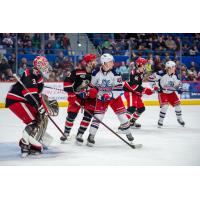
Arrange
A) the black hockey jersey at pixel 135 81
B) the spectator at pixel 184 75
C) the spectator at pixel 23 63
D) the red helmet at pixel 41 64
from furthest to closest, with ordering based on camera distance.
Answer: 1. the spectator at pixel 184 75
2. the black hockey jersey at pixel 135 81
3. the spectator at pixel 23 63
4. the red helmet at pixel 41 64

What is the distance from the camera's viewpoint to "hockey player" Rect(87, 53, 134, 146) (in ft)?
15.6

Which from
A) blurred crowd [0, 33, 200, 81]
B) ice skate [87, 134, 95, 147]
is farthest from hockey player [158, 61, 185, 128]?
ice skate [87, 134, 95, 147]

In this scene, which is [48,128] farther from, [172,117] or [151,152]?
[172,117]

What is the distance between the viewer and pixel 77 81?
4.87 metres

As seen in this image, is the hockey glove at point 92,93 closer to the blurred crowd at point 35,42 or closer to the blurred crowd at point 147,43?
the blurred crowd at point 147,43

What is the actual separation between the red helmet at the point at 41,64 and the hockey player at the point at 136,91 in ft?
3.22

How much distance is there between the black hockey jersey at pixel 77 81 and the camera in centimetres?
484

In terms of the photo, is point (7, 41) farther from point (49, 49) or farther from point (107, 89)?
point (107, 89)

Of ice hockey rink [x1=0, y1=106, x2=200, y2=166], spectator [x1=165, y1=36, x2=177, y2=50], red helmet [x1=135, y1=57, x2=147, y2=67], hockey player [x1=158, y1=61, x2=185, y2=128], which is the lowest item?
ice hockey rink [x1=0, y1=106, x2=200, y2=166]

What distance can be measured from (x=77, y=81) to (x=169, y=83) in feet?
4.52

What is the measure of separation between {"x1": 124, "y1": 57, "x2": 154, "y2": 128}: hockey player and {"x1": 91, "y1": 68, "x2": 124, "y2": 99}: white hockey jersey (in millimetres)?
448

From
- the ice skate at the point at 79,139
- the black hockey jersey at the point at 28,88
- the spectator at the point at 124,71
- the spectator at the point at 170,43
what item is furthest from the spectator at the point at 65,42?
the spectator at the point at 170,43

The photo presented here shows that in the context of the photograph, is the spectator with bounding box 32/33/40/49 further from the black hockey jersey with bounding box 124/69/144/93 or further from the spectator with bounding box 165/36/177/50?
the spectator with bounding box 165/36/177/50
